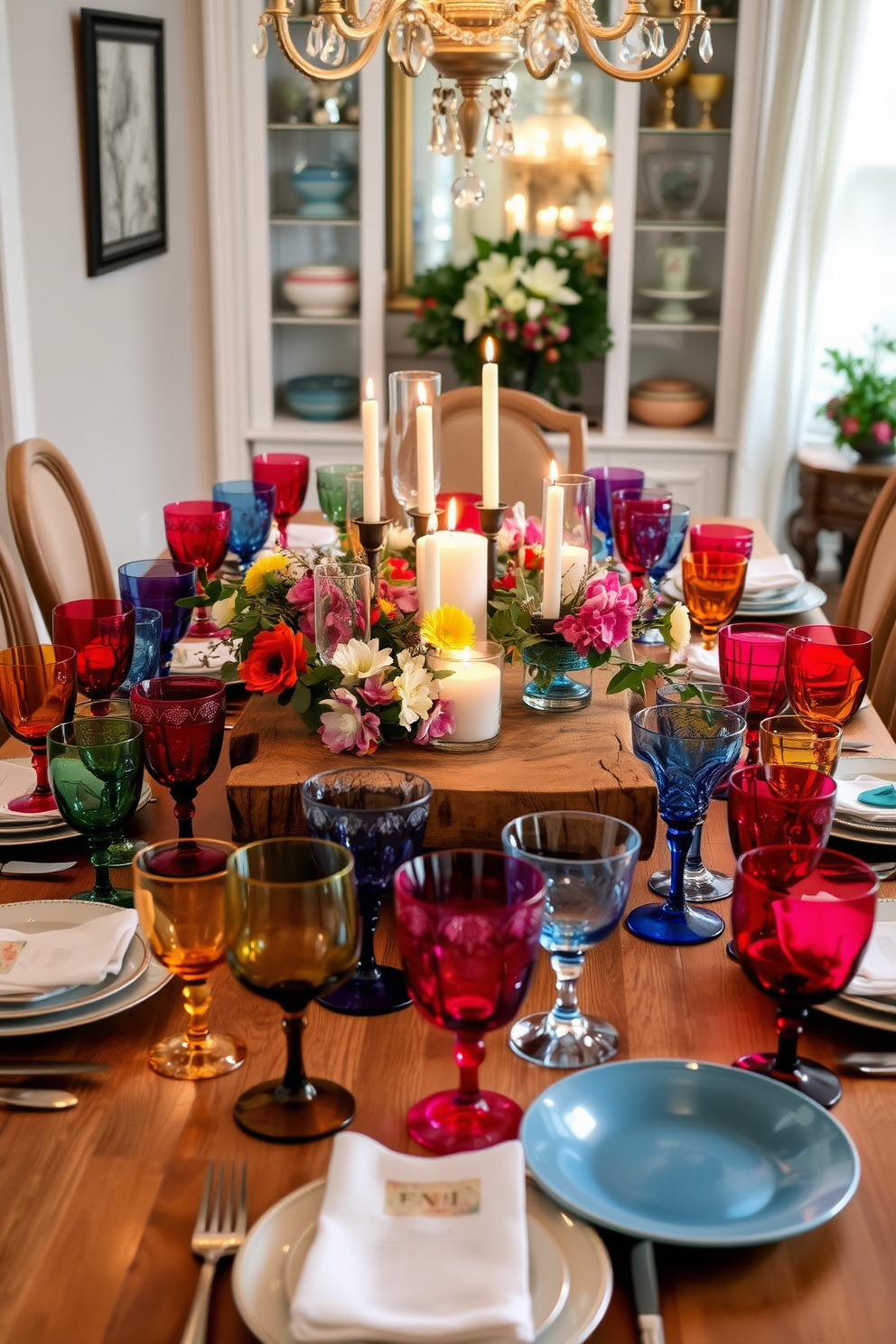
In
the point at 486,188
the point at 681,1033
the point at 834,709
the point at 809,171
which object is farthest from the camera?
the point at 486,188

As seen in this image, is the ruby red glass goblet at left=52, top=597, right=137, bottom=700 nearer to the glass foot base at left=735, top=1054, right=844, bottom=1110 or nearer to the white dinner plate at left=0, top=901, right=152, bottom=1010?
the white dinner plate at left=0, top=901, right=152, bottom=1010

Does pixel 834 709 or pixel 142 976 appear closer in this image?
pixel 142 976

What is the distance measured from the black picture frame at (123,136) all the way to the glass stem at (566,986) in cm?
282

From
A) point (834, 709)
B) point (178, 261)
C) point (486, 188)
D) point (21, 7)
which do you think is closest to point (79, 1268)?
point (834, 709)

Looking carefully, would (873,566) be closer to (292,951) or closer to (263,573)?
(263,573)

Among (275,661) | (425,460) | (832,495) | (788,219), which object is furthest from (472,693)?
(788,219)

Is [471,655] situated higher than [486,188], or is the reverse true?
[486,188]

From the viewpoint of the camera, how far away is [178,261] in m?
4.17

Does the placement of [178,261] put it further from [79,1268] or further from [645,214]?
[79,1268]

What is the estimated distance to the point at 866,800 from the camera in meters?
1.39

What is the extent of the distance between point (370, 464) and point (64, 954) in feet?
2.13

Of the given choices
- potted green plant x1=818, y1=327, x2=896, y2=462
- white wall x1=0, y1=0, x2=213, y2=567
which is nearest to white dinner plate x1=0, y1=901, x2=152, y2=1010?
white wall x1=0, y1=0, x2=213, y2=567

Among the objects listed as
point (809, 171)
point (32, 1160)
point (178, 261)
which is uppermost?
point (809, 171)

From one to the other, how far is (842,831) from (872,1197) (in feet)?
1.76
